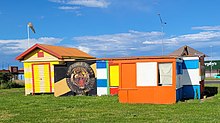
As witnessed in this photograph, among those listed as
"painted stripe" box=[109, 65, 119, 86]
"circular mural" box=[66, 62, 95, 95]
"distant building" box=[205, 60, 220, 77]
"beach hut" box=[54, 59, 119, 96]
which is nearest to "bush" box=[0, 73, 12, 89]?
"beach hut" box=[54, 59, 119, 96]

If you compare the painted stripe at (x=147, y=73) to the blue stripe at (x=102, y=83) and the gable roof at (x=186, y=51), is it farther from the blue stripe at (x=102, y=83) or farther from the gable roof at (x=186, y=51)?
the gable roof at (x=186, y=51)

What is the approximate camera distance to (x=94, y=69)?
19.3 metres

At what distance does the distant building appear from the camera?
174ft

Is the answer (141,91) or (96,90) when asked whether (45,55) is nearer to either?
(96,90)

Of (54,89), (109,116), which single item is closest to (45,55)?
(54,89)

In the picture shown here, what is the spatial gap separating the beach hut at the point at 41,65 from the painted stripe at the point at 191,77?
778cm

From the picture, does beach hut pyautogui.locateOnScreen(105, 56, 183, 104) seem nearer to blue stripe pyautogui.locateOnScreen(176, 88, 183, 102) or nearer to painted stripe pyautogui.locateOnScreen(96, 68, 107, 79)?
blue stripe pyautogui.locateOnScreen(176, 88, 183, 102)

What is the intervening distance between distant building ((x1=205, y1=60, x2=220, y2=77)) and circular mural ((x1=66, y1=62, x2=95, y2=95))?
37.9 m

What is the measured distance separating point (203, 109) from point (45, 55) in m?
12.5

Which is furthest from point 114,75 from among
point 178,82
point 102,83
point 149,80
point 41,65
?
point 41,65

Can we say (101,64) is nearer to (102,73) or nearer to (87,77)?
(102,73)

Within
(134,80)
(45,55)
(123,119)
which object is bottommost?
(123,119)

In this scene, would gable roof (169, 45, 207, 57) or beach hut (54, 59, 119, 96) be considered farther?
gable roof (169, 45, 207, 57)

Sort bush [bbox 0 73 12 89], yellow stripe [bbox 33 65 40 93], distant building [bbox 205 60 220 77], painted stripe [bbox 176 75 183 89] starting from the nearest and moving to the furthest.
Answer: painted stripe [bbox 176 75 183 89]
yellow stripe [bbox 33 65 40 93]
bush [bbox 0 73 12 89]
distant building [bbox 205 60 220 77]
